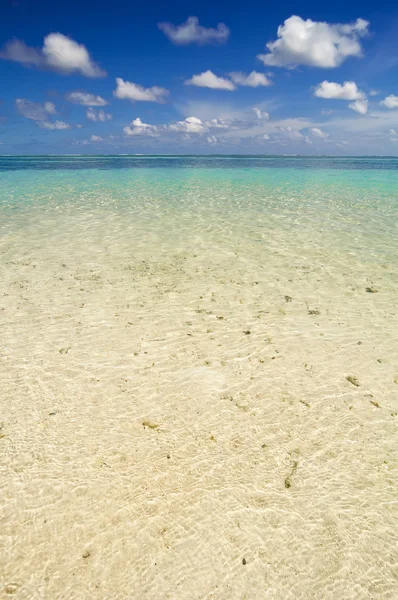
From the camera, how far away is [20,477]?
2695 millimetres

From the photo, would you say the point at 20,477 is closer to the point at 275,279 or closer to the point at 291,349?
the point at 291,349

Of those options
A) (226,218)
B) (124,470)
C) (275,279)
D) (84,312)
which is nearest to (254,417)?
(124,470)

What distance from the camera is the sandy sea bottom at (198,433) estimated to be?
2.18m

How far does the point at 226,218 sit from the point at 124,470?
10524mm

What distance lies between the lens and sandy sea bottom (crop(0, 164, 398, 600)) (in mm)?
2184

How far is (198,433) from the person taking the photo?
10.4 feet

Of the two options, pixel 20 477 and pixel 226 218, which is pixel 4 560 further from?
pixel 226 218

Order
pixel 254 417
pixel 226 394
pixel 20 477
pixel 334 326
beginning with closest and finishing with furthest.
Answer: pixel 20 477 < pixel 254 417 < pixel 226 394 < pixel 334 326

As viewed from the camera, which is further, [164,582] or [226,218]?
[226,218]

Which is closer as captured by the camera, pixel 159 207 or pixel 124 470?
pixel 124 470

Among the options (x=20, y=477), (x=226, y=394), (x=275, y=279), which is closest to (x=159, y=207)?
(x=275, y=279)

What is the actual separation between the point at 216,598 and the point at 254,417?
1.51 m

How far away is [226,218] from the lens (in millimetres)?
12336

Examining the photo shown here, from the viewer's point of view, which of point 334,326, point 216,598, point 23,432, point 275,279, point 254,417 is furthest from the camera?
point 275,279
